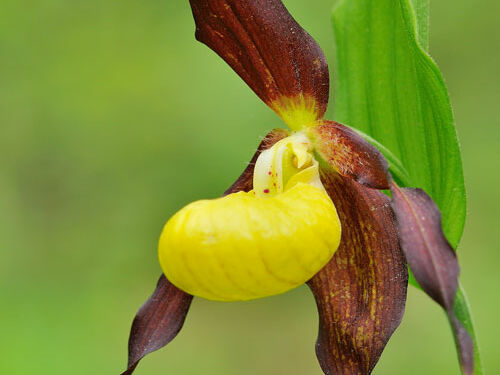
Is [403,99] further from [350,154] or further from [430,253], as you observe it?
[430,253]

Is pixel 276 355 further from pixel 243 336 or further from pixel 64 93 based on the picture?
pixel 64 93

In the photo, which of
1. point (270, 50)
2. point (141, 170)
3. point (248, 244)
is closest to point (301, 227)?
point (248, 244)

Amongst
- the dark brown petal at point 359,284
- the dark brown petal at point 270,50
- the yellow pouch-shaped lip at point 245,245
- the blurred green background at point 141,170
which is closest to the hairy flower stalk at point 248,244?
the yellow pouch-shaped lip at point 245,245

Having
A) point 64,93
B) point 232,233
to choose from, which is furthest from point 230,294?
point 64,93

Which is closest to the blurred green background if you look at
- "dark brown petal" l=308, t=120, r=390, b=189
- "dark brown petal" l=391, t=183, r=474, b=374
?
"dark brown petal" l=308, t=120, r=390, b=189

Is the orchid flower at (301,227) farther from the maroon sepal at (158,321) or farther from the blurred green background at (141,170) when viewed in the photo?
the blurred green background at (141,170)

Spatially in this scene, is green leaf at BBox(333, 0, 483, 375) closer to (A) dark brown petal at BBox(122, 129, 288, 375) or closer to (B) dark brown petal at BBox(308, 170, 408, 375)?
(B) dark brown petal at BBox(308, 170, 408, 375)

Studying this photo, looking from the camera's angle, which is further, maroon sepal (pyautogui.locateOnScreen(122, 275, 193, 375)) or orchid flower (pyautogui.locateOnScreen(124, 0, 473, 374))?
maroon sepal (pyautogui.locateOnScreen(122, 275, 193, 375))
